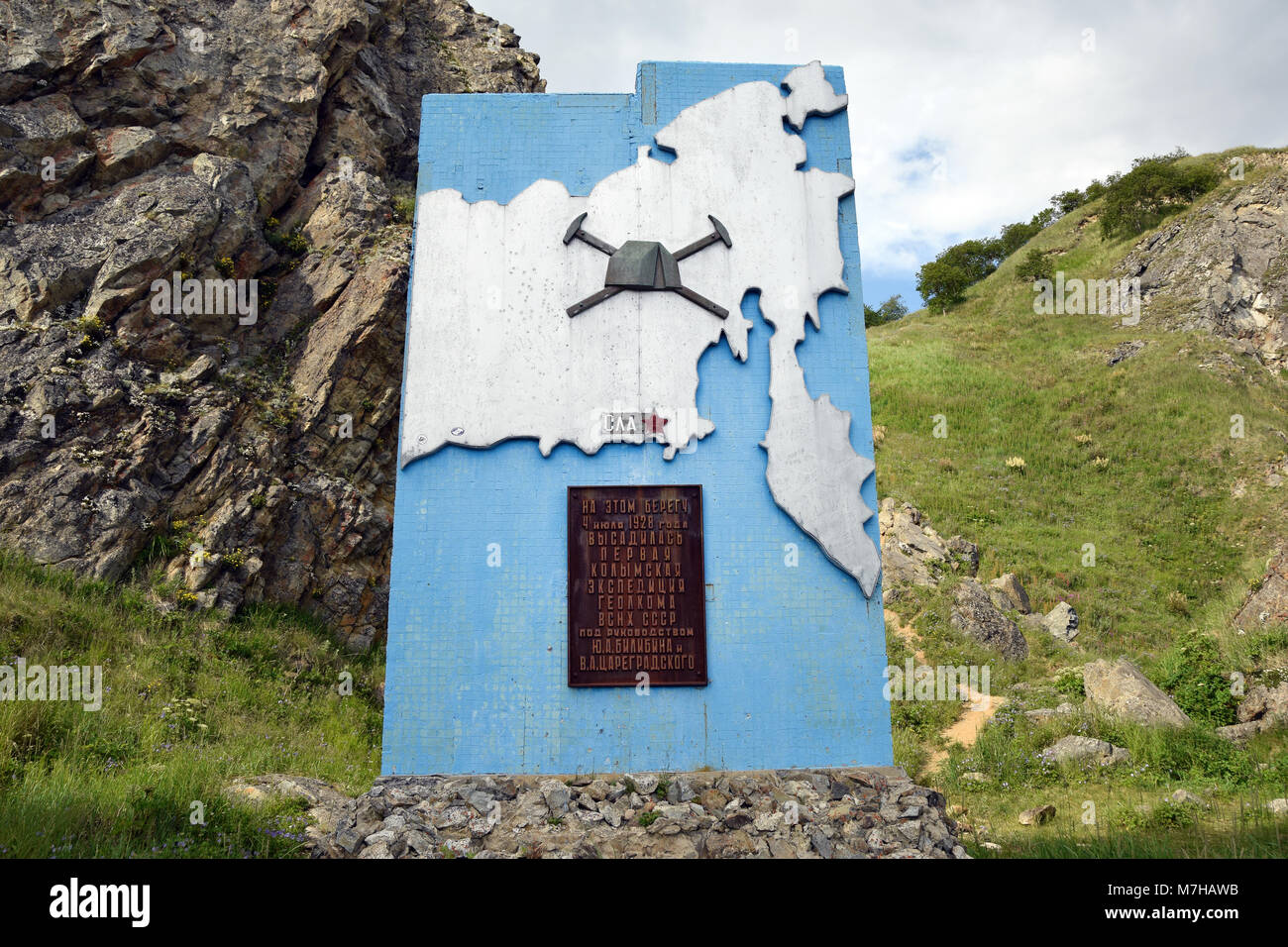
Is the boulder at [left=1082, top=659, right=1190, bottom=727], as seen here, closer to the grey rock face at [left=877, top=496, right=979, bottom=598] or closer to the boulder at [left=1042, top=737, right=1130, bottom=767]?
the boulder at [left=1042, top=737, right=1130, bottom=767]

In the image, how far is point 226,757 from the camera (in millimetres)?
9859

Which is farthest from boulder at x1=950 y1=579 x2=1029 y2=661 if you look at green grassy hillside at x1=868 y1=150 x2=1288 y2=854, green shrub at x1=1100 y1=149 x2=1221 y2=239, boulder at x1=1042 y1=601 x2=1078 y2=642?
green shrub at x1=1100 y1=149 x2=1221 y2=239

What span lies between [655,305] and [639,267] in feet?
1.54

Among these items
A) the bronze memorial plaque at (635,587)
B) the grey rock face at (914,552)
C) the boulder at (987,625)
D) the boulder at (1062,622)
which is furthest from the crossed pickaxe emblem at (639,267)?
the boulder at (1062,622)

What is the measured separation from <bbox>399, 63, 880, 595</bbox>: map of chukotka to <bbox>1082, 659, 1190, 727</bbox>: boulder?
20.9ft

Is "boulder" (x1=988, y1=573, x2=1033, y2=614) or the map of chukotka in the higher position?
the map of chukotka

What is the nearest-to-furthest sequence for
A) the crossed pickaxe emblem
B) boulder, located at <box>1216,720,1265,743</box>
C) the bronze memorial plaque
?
the bronze memorial plaque
the crossed pickaxe emblem
boulder, located at <box>1216,720,1265,743</box>

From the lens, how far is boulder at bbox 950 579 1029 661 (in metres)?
17.1

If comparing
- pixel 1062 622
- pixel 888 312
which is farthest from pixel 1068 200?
pixel 1062 622

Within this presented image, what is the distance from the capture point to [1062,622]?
20.5m

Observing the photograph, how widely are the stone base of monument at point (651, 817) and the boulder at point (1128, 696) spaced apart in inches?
237

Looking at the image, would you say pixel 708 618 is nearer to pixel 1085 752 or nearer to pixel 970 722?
pixel 1085 752

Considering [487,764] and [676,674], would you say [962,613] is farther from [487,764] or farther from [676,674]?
[487,764]
